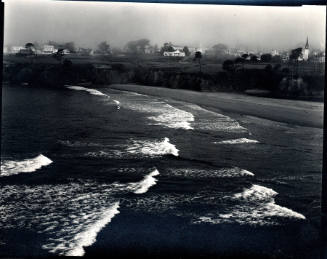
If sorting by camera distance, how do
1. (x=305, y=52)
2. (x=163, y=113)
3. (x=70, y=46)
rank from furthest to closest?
1. (x=163, y=113)
2. (x=70, y=46)
3. (x=305, y=52)

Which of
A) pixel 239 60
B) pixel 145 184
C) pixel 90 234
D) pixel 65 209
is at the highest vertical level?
pixel 239 60

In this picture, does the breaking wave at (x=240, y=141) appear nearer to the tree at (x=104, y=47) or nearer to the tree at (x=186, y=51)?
the tree at (x=186, y=51)

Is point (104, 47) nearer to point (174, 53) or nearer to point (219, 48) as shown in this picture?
point (174, 53)

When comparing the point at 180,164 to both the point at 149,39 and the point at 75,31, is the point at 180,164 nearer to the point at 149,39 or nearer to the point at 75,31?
the point at 149,39

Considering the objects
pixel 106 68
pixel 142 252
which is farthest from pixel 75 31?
pixel 142 252

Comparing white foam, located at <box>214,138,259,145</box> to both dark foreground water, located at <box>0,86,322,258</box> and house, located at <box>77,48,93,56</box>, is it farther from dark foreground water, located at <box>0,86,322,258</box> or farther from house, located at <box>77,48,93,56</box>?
house, located at <box>77,48,93,56</box>

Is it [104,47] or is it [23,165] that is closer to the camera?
[23,165]

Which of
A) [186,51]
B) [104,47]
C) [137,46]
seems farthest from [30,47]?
[186,51]
